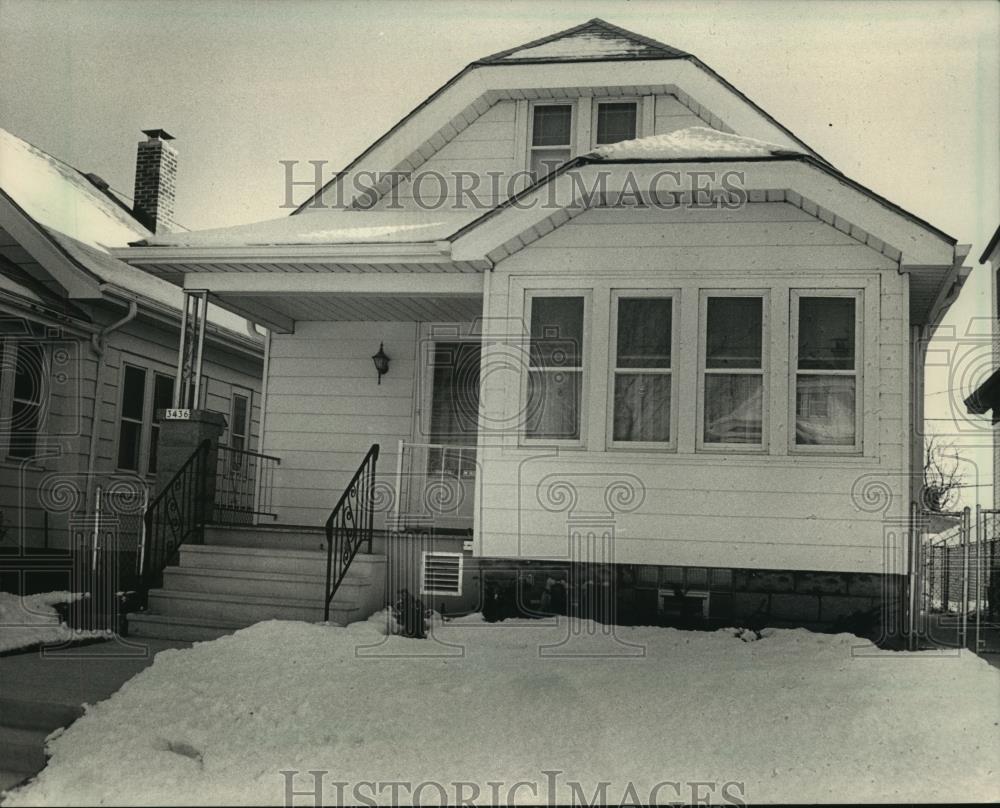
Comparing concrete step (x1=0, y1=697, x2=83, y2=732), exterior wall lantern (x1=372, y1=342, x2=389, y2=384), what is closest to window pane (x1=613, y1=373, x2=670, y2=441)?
exterior wall lantern (x1=372, y1=342, x2=389, y2=384)

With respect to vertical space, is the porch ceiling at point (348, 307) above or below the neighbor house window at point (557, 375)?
above

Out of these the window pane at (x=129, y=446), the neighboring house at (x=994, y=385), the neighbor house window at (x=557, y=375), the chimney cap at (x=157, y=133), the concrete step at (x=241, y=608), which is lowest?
the concrete step at (x=241, y=608)

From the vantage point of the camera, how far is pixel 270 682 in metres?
6.38

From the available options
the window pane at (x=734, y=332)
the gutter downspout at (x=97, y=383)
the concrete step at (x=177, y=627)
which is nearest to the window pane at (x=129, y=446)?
the gutter downspout at (x=97, y=383)

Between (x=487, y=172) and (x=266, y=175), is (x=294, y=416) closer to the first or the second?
(x=266, y=175)

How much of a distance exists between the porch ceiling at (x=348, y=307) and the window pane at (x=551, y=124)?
8.11 feet

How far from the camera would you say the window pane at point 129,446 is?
41.7 feet

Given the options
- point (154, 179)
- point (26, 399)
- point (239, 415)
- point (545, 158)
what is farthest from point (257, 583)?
point (154, 179)

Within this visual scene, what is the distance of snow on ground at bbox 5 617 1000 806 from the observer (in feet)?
17.0

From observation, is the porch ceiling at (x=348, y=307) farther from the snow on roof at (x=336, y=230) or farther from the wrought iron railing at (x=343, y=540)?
the wrought iron railing at (x=343, y=540)

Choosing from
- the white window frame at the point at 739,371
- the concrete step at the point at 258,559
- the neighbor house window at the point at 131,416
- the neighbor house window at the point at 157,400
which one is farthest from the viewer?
the neighbor house window at the point at 157,400

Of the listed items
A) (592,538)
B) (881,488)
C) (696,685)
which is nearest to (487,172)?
(592,538)

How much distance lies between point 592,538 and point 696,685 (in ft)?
6.53

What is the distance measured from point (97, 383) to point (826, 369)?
8533 millimetres
